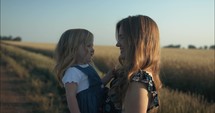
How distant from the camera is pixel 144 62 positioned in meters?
2.49

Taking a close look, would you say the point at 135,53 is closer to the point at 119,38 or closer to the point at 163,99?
the point at 119,38

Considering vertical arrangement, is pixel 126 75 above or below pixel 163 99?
above

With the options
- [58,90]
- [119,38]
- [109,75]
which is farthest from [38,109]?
[119,38]

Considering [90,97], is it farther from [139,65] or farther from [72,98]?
[139,65]

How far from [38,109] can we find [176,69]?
6690 millimetres

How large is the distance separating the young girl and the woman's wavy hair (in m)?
0.51

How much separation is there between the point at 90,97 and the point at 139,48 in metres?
0.76

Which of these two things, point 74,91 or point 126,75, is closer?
point 126,75

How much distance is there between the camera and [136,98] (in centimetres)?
236

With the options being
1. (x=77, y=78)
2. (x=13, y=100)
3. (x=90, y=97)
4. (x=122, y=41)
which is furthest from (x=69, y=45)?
(x=13, y=100)

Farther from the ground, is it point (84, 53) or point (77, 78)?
point (84, 53)

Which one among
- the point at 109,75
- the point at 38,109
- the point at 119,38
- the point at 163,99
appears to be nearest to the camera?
the point at 119,38

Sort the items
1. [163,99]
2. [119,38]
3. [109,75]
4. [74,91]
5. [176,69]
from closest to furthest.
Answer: [119,38] < [74,91] < [109,75] < [163,99] < [176,69]

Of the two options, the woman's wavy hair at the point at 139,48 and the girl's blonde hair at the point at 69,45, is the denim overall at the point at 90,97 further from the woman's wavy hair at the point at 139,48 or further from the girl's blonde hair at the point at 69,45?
the woman's wavy hair at the point at 139,48
